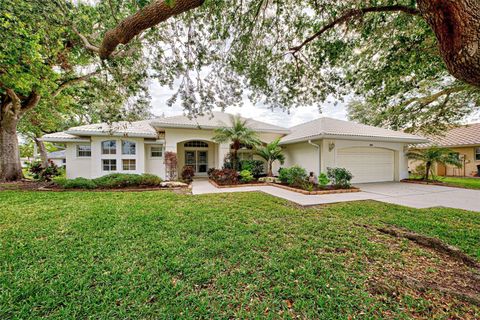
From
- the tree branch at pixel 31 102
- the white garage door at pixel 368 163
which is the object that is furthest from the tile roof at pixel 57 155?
the white garage door at pixel 368 163

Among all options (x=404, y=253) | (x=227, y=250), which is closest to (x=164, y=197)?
(x=227, y=250)

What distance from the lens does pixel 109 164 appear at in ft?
40.2

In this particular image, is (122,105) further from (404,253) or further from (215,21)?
(404,253)

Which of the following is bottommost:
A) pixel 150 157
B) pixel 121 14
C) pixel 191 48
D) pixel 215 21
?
pixel 150 157

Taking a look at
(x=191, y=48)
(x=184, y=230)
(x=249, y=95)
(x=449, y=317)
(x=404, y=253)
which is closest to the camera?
(x=449, y=317)

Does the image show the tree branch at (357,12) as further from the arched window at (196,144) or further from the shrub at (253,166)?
the arched window at (196,144)

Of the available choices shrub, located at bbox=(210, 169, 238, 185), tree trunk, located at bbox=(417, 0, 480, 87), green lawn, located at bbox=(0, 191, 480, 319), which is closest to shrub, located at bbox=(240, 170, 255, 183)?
shrub, located at bbox=(210, 169, 238, 185)

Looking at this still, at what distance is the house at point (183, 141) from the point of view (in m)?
11.2

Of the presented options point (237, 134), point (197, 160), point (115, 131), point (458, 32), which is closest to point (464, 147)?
point (237, 134)

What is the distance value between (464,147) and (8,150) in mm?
34913

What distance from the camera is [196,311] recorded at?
6.79ft

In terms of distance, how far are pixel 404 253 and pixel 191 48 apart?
7475 mm

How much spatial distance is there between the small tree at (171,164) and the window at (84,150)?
5.66 m

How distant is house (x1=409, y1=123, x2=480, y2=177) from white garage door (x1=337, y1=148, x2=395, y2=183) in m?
6.18
